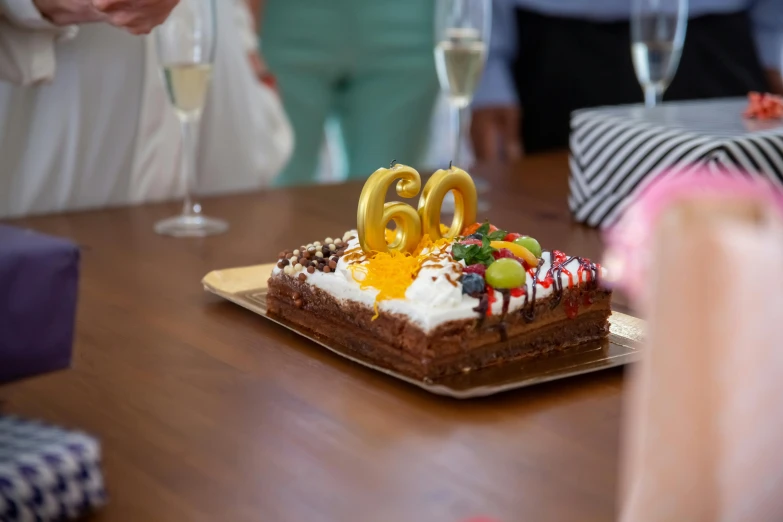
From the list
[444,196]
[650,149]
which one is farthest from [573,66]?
[444,196]

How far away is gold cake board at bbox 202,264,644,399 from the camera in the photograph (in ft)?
2.72

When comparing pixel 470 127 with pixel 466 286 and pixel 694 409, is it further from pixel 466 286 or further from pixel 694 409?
pixel 694 409

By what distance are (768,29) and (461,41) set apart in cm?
202

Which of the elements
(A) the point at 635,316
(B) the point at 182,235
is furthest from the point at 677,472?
(B) the point at 182,235

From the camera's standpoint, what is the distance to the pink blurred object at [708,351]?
47cm

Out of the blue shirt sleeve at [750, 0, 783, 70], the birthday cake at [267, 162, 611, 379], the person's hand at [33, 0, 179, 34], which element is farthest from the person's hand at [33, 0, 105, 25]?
the blue shirt sleeve at [750, 0, 783, 70]

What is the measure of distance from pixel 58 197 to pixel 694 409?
151cm

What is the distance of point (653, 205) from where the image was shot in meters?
0.49

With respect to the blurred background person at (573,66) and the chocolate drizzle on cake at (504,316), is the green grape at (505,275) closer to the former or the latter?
the chocolate drizzle on cake at (504,316)

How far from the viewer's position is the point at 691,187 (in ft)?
1.60

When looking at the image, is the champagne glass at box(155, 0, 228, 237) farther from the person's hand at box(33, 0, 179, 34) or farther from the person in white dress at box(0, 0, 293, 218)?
the person in white dress at box(0, 0, 293, 218)

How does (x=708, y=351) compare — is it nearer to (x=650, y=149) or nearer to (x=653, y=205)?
(x=653, y=205)

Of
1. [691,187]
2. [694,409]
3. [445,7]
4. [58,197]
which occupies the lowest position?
[58,197]

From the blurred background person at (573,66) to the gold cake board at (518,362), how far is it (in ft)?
6.04
